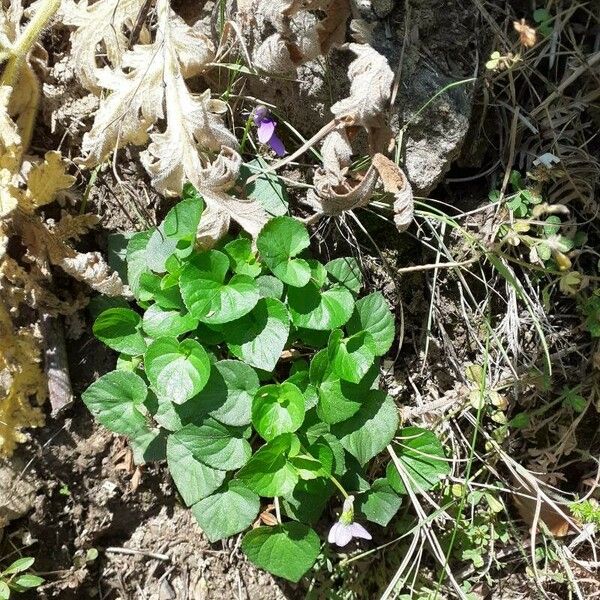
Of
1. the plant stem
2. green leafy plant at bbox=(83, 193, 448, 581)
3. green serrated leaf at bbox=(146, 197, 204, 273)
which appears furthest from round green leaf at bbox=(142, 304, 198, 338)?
the plant stem

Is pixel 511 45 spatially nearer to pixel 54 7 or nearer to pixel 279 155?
pixel 279 155

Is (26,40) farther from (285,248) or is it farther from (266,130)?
(285,248)

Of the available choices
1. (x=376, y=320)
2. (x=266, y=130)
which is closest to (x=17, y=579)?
(x=376, y=320)

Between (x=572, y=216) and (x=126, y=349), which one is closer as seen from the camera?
(x=126, y=349)

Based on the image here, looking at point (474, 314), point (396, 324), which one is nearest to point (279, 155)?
point (396, 324)

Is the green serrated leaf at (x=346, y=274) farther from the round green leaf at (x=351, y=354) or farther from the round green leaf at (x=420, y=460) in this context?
the round green leaf at (x=420, y=460)

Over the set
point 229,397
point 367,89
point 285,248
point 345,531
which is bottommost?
point 345,531
